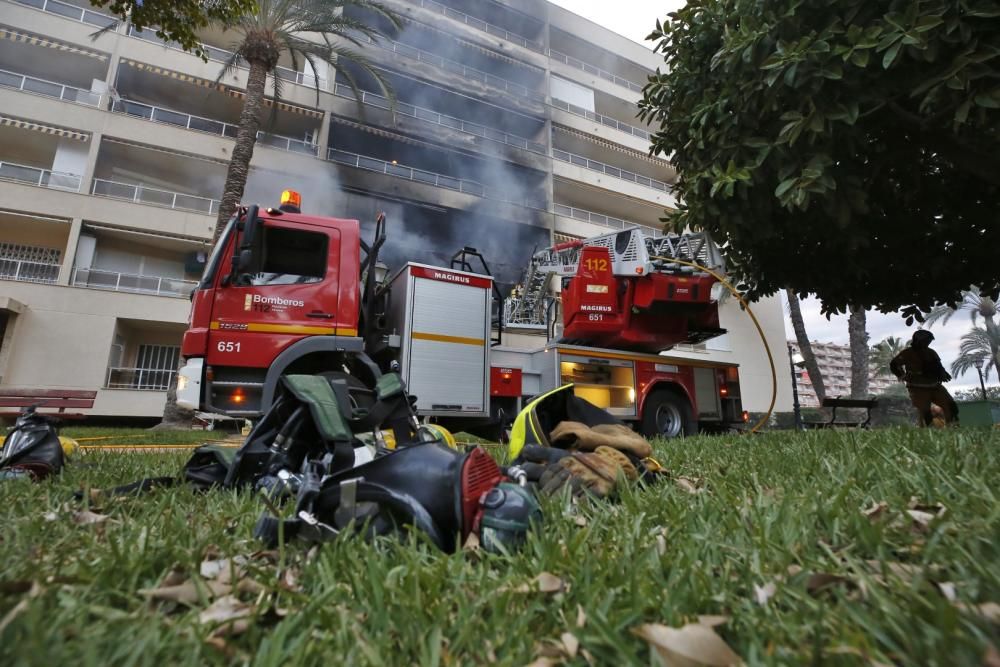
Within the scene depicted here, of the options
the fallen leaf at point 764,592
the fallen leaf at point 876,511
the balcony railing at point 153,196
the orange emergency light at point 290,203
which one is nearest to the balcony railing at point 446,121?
the balcony railing at point 153,196

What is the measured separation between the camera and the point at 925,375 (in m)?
7.51

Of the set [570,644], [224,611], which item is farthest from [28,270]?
[570,644]

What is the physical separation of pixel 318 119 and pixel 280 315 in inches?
640

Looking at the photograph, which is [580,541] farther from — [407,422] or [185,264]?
[185,264]

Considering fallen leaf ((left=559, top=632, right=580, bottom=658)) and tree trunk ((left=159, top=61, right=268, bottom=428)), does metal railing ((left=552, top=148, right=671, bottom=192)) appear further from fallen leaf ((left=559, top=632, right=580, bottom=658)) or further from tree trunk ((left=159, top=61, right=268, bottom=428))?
fallen leaf ((left=559, top=632, right=580, bottom=658))

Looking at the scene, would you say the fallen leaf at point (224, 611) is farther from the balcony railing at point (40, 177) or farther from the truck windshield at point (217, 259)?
the balcony railing at point (40, 177)

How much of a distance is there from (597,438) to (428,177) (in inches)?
742

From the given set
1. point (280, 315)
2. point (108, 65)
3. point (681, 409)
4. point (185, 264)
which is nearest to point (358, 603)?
point (280, 315)

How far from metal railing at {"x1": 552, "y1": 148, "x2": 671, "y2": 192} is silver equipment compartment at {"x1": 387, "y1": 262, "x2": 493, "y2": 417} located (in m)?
18.7

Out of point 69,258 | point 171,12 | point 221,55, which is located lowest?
point 69,258

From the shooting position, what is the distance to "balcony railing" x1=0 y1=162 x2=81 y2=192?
14.0 meters

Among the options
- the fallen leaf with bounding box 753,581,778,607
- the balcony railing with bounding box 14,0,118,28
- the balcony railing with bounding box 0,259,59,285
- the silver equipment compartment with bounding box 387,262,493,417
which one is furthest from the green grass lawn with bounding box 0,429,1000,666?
the balcony railing with bounding box 14,0,118,28

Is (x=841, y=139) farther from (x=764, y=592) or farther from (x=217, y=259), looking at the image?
(x=217, y=259)

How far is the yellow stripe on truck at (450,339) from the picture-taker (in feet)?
19.7
